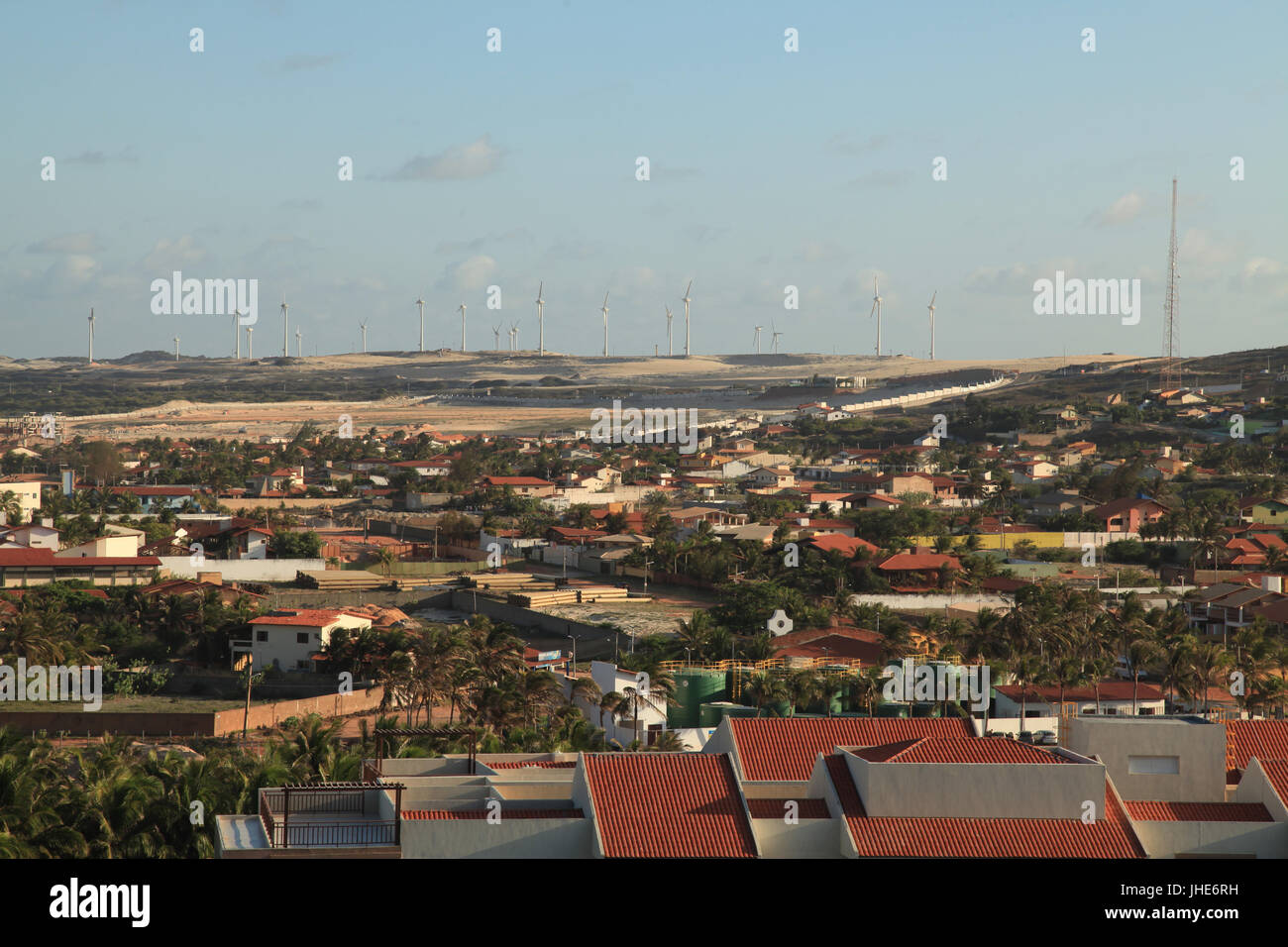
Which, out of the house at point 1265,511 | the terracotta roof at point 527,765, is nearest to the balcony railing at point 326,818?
the terracotta roof at point 527,765

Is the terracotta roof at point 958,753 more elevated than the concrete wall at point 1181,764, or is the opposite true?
the terracotta roof at point 958,753

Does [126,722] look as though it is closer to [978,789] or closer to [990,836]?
[978,789]

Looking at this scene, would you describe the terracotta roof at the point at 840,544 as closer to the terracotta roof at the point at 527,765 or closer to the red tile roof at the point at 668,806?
the terracotta roof at the point at 527,765

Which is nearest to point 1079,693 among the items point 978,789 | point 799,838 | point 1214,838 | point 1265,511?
point 1214,838

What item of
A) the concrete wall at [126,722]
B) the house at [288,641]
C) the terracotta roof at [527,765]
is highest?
the terracotta roof at [527,765]

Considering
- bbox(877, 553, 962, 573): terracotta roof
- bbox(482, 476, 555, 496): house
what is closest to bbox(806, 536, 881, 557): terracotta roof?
bbox(877, 553, 962, 573): terracotta roof

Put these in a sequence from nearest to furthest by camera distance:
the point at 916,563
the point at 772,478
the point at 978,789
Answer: the point at 978,789 < the point at 916,563 < the point at 772,478
